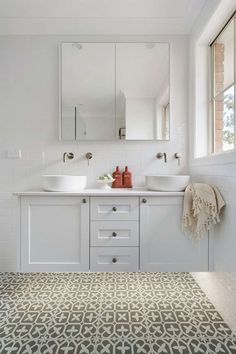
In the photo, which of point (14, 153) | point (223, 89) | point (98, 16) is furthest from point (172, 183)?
point (98, 16)

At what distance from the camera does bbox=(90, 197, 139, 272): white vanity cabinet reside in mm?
1867

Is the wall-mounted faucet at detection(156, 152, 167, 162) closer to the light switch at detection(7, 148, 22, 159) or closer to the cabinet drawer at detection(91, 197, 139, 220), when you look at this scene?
the cabinet drawer at detection(91, 197, 139, 220)

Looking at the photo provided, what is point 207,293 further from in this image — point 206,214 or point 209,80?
point 209,80

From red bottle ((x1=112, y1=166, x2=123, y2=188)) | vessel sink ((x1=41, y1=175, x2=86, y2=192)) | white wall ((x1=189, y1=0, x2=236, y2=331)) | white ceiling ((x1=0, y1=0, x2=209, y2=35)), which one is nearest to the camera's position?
white wall ((x1=189, y1=0, x2=236, y2=331))

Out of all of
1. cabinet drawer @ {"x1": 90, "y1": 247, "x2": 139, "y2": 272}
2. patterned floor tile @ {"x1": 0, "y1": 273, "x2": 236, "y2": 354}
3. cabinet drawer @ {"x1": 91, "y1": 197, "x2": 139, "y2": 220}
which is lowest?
patterned floor tile @ {"x1": 0, "y1": 273, "x2": 236, "y2": 354}

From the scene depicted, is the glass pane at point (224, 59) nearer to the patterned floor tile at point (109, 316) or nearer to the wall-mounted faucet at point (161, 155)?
the wall-mounted faucet at point (161, 155)

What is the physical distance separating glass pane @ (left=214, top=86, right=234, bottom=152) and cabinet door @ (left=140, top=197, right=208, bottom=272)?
1.92ft

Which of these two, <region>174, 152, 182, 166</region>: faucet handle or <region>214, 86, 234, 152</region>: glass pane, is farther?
<region>174, 152, 182, 166</region>: faucet handle

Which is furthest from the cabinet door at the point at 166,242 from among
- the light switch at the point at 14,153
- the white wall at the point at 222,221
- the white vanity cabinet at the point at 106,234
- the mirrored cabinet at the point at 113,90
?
the light switch at the point at 14,153

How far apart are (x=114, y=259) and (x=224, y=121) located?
1400mm

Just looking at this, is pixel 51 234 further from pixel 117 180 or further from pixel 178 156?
pixel 178 156

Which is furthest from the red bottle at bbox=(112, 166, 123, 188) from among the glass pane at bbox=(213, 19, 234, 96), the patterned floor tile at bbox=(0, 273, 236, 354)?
the glass pane at bbox=(213, 19, 234, 96)

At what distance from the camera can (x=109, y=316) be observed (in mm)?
1723

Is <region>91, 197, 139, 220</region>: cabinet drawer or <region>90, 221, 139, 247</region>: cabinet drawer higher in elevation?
<region>91, 197, 139, 220</region>: cabinet drawer
